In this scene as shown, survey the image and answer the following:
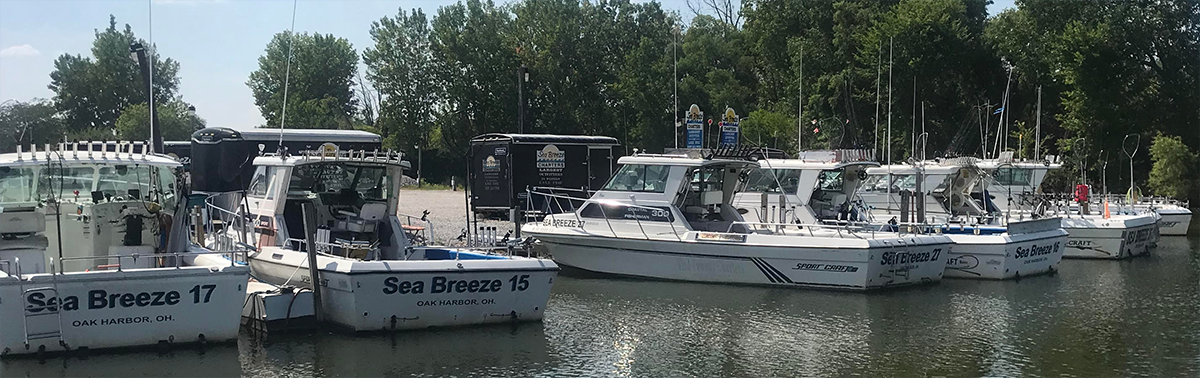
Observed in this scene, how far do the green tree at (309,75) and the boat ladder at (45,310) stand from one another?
5701 cm

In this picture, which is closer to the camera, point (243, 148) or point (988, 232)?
point (988, 232)

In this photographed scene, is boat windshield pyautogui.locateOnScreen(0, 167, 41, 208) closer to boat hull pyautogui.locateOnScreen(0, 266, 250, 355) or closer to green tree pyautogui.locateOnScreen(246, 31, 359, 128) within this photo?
boat hull pyautogui.locateOnScreen(0, 266, 250, 355)

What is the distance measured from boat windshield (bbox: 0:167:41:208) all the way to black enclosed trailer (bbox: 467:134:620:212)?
16228 mm

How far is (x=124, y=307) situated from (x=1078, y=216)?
72.5ft

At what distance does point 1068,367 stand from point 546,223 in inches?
424

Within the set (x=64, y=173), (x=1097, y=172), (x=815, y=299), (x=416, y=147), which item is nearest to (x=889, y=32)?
(x=1097, y=172)

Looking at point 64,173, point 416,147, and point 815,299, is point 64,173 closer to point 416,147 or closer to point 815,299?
point 815,299

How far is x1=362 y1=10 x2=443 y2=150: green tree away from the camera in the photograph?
57812 mm

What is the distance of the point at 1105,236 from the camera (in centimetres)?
2658

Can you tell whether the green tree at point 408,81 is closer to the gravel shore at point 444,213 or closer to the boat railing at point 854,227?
the gravel shore at point 444,213

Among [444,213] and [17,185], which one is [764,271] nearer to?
[17,185]

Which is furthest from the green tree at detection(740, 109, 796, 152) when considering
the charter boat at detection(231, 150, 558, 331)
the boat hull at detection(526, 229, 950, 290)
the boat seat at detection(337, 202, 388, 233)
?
the boat seat at detection(337, 202, 388, 233)

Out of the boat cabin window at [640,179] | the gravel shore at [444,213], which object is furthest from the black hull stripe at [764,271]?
the gravel shore at [444,213]

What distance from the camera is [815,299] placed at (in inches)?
749
